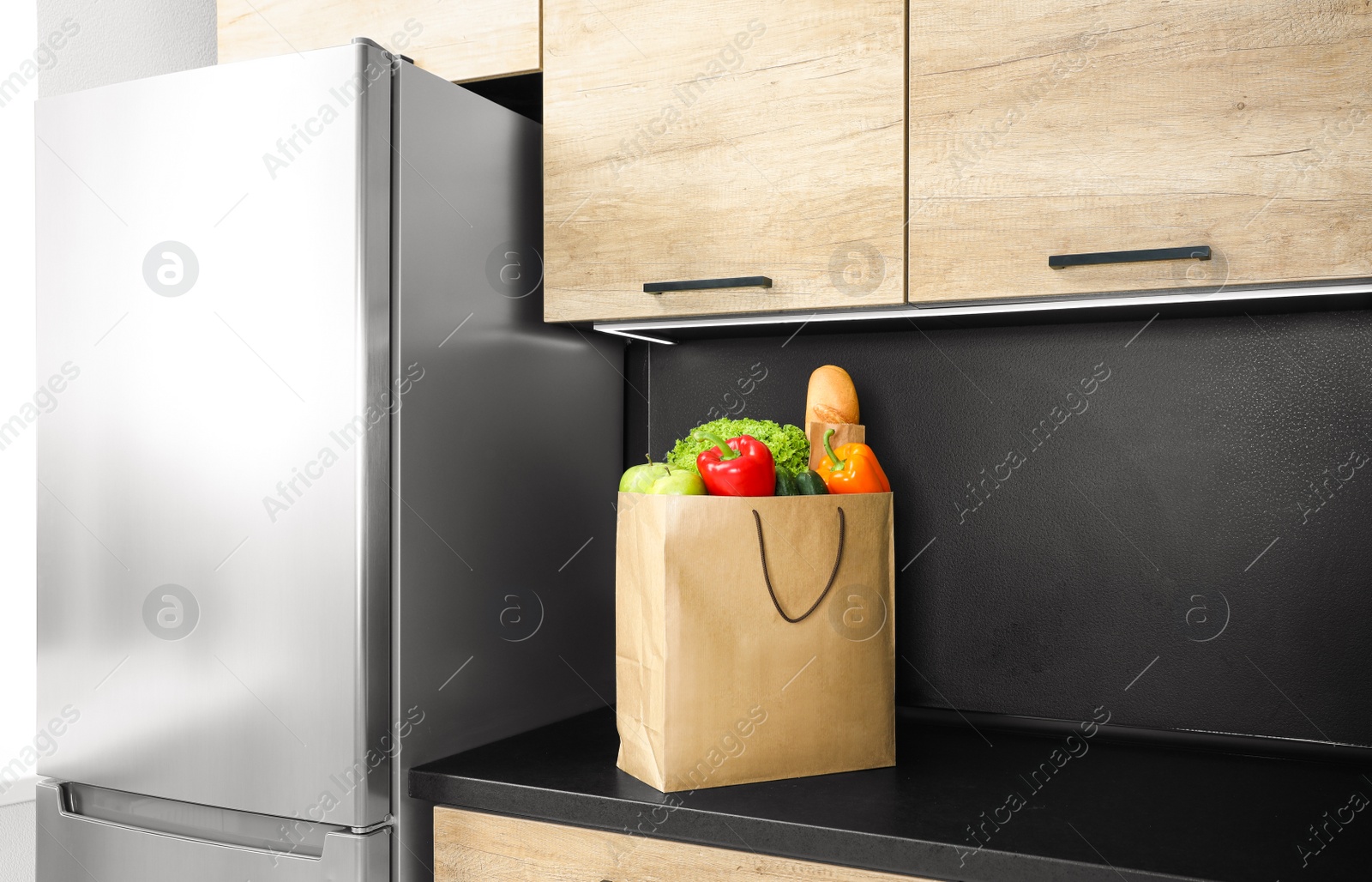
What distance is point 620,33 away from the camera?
54.6 inches

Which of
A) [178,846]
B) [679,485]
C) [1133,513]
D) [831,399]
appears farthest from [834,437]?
[178,846]

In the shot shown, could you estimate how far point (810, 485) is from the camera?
1.20 metres

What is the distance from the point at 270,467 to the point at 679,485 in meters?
0.49

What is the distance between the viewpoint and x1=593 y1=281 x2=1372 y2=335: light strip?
1.14 m

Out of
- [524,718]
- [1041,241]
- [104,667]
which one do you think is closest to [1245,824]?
[1041,241]

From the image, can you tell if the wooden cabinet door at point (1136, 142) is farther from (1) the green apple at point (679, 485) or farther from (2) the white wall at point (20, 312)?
(2) the white wall at point (20, 312)

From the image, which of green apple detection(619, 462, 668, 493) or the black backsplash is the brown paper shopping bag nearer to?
green apple detection(619, 462, 668, 493)

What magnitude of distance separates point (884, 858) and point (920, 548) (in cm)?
63

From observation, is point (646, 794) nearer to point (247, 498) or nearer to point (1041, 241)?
point (247, 498)

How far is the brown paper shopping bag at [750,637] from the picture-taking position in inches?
44.5

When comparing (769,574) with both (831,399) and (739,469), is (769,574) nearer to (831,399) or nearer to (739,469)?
(739,469)

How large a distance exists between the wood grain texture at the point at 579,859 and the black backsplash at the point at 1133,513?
1.80ft

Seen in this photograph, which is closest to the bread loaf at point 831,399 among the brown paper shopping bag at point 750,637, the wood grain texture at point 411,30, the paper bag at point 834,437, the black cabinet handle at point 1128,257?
the paper bag at point 834,437

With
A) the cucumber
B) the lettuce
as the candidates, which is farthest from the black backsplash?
the cucumber
